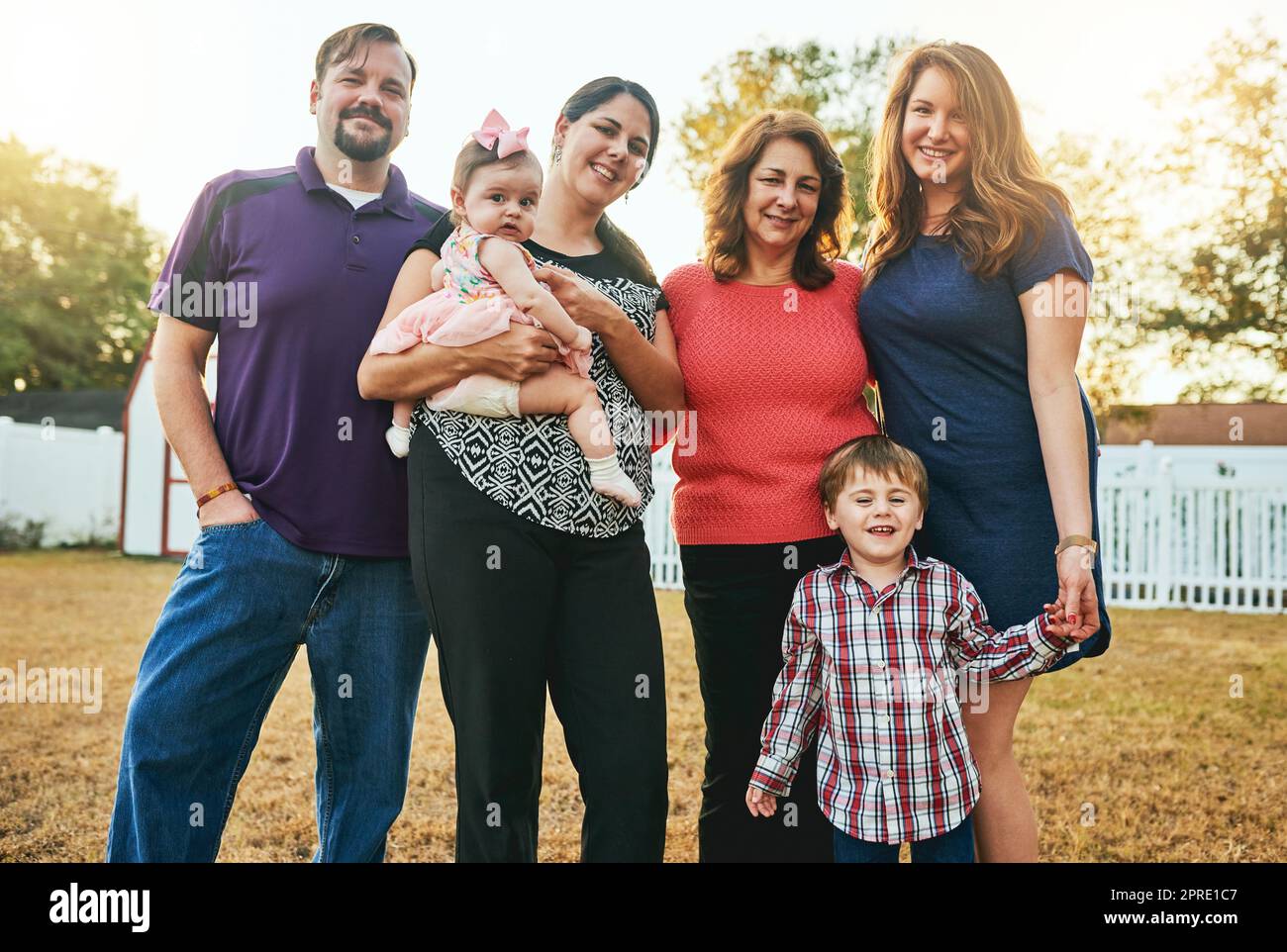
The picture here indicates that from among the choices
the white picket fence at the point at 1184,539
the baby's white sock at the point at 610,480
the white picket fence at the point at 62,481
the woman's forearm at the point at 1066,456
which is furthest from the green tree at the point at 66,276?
the woman's forearm at the point at 1066,456

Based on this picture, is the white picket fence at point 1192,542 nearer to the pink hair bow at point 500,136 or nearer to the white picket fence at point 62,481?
the pink hair bow at point 500,136

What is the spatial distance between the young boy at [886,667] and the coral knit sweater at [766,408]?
0.10m

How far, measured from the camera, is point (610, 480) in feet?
6.51

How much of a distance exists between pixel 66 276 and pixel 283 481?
1155 inches

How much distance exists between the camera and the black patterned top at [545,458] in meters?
1.95

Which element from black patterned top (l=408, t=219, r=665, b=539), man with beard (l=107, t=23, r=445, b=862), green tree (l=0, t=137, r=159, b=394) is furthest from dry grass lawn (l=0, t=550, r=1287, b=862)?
green tree (l=0, t=137, r=159, b=394)

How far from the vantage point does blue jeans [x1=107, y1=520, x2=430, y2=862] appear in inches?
84.6

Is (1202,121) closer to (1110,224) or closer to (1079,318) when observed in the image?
(1110,224)

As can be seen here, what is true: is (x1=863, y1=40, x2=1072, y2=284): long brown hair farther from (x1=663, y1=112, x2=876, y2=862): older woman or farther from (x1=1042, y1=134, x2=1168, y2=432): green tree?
(x1=1042, y1=134, x2=1168, y2=432): green tree

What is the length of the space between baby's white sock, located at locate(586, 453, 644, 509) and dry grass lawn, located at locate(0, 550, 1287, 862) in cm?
181

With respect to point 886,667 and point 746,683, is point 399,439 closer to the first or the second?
point 746,683

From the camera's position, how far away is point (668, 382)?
221 centimetres
